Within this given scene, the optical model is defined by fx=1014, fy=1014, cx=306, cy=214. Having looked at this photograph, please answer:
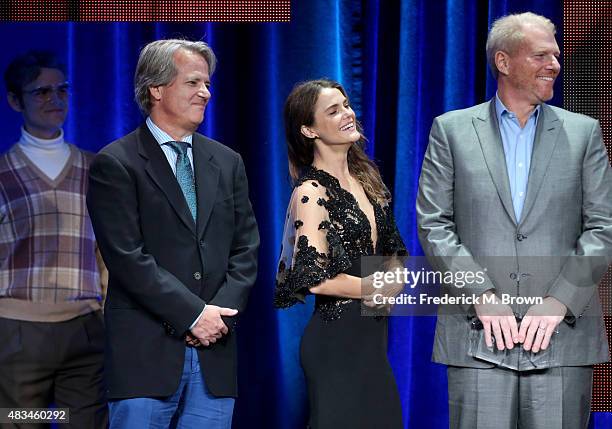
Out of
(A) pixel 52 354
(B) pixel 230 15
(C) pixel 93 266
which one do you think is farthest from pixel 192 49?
(A) pixel 52 354

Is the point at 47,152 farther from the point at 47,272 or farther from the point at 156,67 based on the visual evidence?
the point at 156,67

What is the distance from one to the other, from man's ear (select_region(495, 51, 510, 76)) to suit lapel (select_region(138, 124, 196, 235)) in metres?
1.22

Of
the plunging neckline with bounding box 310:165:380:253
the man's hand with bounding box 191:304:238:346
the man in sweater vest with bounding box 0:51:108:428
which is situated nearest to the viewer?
the man's hand with bounding box 191:304:238:346

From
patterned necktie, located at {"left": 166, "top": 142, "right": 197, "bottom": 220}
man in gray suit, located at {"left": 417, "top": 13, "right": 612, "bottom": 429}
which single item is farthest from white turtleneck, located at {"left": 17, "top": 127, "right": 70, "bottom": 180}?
man in gray suit, located at {"left": 417, "top": 13, "right": 612, "bottom": 429}

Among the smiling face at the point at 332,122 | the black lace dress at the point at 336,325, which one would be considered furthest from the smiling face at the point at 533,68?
the black lace dress at the point at 336,325

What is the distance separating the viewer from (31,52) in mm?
4410

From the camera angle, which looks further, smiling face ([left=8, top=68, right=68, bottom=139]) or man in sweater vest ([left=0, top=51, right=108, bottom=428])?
smiling face ([left=8, top=68, right=68, bottom=139])

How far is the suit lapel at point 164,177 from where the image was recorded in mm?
3457

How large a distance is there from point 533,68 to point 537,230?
1.92 feet

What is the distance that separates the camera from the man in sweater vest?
400 cm

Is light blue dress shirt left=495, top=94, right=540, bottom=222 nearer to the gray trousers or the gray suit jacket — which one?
the gray suit jacket

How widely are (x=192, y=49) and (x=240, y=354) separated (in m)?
1.56

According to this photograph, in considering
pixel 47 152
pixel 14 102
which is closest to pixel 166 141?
pixel 47 152

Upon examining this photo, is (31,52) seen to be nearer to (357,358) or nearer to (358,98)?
(358,98)
